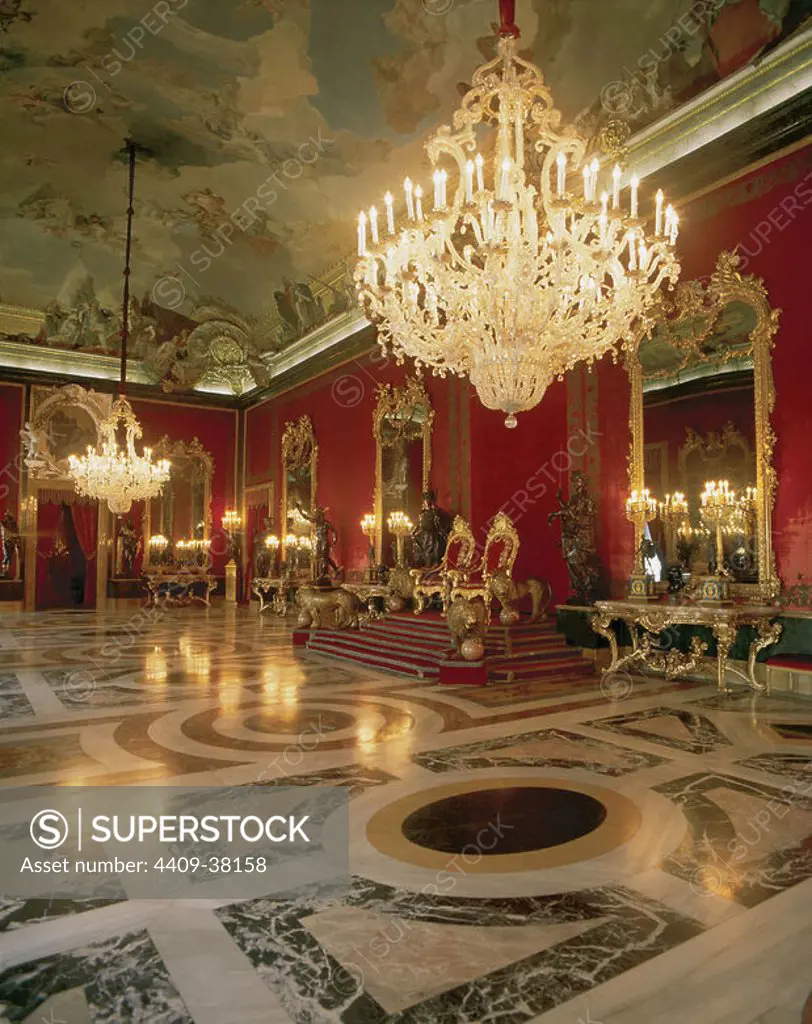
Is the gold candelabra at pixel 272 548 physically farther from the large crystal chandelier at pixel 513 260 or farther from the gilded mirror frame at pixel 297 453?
the large crystal chandelier at pixel 513 260

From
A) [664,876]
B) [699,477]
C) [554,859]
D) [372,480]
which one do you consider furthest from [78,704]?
[372,480]

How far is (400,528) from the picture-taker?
1198 centimetres

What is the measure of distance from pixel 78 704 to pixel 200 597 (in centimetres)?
1195

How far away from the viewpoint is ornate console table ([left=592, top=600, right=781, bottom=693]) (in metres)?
6.29

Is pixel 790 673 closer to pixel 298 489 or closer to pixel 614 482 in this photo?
pixel 614 482

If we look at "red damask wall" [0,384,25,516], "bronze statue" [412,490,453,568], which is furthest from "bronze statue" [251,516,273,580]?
"bronze statue" [412,490,453,568]

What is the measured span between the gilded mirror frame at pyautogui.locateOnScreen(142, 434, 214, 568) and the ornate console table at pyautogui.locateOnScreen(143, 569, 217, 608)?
0.54 metres

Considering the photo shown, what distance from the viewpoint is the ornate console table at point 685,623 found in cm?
629

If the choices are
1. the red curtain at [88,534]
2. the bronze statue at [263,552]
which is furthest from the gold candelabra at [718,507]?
the red curtain at [88,534]

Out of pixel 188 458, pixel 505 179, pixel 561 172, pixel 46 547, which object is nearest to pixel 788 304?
pixel 561 172

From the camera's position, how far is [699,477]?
23.9ft

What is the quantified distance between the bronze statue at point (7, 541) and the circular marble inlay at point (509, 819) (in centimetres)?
1443

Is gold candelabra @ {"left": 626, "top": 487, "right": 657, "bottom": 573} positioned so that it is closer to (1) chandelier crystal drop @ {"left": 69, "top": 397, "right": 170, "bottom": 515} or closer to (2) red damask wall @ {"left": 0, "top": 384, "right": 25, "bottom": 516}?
(1) chandelier crystal drop @ {"left": 69, "top": 397, "right": 170, "bottom": 515}

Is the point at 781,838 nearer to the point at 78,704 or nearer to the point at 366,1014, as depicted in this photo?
the point at 366,1014
